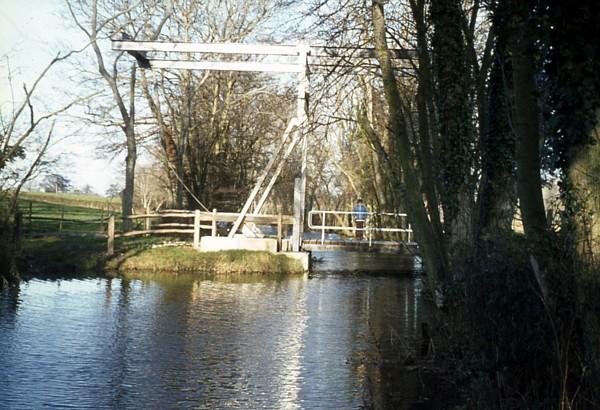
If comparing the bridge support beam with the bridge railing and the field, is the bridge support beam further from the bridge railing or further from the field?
the field

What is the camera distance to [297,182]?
71.6 ft

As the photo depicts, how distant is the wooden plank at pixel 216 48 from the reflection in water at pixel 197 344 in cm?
641

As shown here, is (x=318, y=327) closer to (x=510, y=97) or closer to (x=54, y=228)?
(x=510, y=97)

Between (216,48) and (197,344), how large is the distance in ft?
39.5

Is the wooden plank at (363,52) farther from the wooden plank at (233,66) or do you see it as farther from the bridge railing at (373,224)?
the wooden plank at (233,66)

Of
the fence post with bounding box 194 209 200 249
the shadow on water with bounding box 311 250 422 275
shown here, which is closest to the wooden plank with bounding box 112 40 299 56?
the fence post with bounding box 194 209 200 249

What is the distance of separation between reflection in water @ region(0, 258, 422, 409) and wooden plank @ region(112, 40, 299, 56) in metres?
6.41

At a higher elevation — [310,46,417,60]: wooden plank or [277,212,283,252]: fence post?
[310,46,417,60]: wooden plank

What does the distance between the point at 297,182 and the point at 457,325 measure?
14.0 meters

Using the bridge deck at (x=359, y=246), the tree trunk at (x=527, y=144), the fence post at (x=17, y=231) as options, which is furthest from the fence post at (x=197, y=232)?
the tree trunk at (x=527, y=144)

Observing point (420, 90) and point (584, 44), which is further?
point (420, 90)

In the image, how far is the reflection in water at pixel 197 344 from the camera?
8.03m

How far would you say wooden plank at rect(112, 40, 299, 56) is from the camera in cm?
2102

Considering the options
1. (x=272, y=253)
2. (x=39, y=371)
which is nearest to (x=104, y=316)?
(x=39, y=371)
